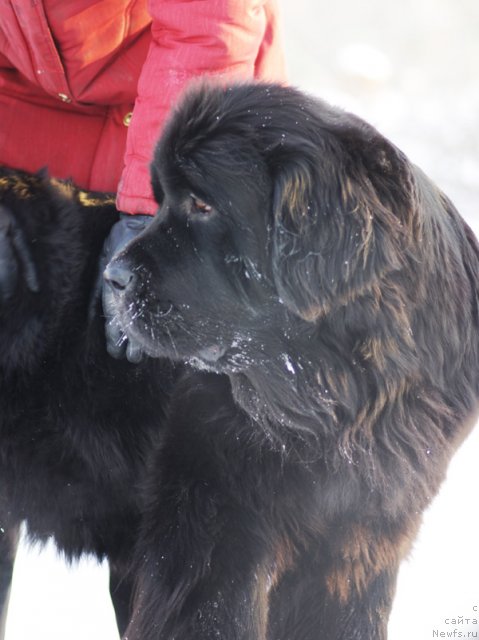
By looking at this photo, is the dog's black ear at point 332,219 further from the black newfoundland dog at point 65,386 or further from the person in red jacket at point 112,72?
the black newfoundland dog at point 65,386

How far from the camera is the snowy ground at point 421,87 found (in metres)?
3.37

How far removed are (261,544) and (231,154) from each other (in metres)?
0.86

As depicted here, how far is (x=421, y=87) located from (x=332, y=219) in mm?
5706

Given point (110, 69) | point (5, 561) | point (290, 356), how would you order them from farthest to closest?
1. point (5, 561)
2. point (110, 69)
3. point (290, 356)

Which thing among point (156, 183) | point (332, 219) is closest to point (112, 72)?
point (156, 183)

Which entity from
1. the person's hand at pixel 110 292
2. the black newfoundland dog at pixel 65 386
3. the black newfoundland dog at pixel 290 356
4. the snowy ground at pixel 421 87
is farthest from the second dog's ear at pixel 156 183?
the snowy ground at pixel 421 87

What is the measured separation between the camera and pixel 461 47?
7.47m

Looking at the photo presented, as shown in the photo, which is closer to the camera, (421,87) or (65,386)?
(65,386)

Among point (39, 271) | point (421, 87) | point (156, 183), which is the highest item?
point (156, 183)

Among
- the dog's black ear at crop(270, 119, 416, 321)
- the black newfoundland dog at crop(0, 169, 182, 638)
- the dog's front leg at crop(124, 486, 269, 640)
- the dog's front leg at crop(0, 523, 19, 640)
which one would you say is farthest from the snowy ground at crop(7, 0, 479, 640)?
the dog's black ear at crop(270, 119, 416, 321)

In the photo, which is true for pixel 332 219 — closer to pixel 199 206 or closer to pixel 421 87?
pixel 199 206

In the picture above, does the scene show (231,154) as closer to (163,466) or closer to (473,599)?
(163,466)

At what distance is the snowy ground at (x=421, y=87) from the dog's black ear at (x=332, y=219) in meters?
1.81

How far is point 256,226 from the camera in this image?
1.75 m
